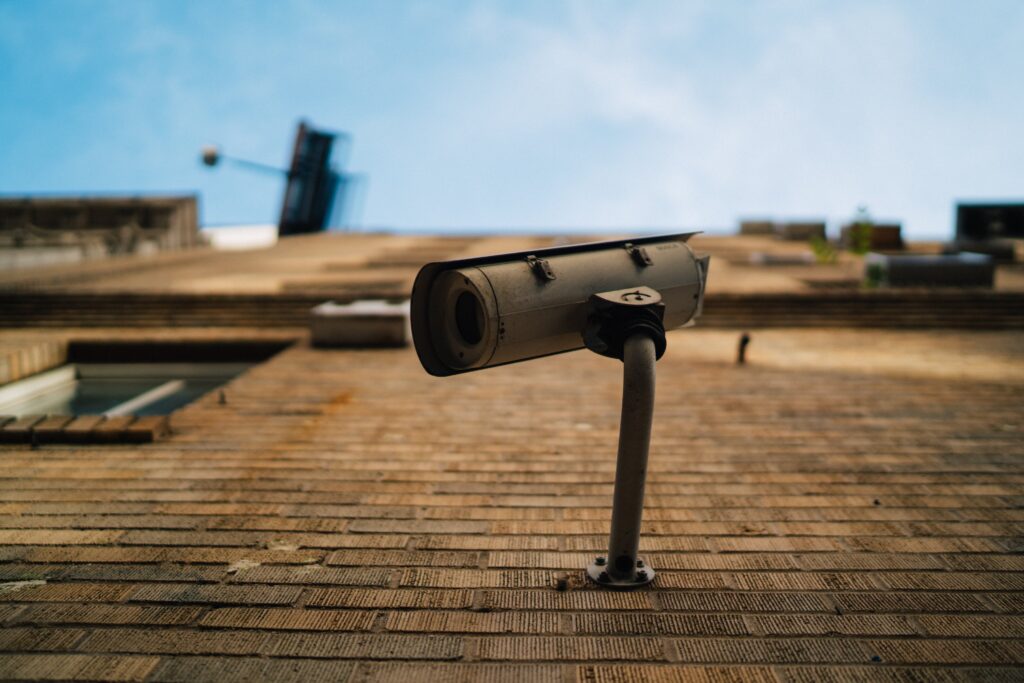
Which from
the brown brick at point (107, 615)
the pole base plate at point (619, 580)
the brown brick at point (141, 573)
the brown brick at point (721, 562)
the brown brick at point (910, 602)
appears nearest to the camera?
the brown brick at point (107, 615)

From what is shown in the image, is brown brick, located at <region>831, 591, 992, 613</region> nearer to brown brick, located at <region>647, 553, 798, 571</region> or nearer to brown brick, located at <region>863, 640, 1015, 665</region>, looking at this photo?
brown brick, located at <region>863, 640, 1015, 665</region>

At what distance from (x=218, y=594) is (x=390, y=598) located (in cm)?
78

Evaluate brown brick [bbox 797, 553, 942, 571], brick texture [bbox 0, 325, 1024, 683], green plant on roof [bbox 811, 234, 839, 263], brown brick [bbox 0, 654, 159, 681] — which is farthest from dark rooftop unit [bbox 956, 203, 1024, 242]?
brown brick [bbox 0, 654, 159, 681]

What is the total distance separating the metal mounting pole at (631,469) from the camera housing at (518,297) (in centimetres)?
27

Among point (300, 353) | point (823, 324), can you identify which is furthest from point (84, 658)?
point (823, 324)

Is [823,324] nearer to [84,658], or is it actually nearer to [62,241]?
[84,658]

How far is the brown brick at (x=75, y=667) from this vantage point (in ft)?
8.69

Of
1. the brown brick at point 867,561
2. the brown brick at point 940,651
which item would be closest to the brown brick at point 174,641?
the brown brick at point 940,651

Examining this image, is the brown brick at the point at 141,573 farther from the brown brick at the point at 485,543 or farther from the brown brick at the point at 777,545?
the brown brick at the point at 777,545

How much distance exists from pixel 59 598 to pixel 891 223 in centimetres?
2216

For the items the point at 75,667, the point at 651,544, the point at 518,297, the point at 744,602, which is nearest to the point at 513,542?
the point at 651,544

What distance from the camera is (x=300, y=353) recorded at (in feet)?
27.8

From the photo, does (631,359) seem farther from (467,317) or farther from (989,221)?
(989,221)

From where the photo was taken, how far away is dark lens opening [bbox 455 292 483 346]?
2939 mm
